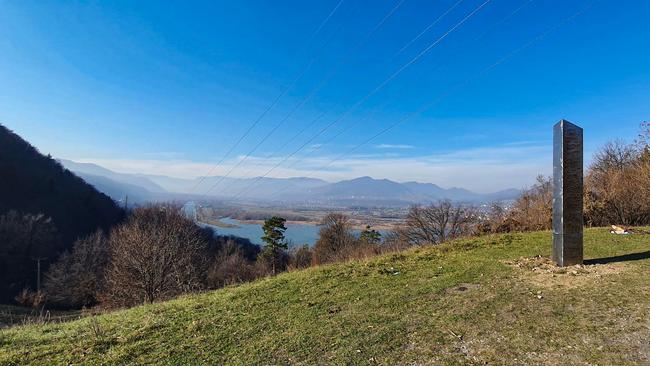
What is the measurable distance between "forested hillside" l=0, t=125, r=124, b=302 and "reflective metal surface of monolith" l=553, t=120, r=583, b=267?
49.4 meters

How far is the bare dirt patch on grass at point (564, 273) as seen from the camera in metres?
7.29

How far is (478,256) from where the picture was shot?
11055 mm

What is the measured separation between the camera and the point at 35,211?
60.4 metres

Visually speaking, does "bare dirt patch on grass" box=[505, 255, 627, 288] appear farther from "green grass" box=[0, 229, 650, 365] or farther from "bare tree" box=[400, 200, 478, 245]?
"bare tree" box=[400, 200, 478, 245]

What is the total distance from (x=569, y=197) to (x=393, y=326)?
6.09m

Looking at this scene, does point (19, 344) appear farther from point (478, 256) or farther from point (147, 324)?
point (478, 256)

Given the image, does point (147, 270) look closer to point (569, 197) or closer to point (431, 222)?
point (569, 197)

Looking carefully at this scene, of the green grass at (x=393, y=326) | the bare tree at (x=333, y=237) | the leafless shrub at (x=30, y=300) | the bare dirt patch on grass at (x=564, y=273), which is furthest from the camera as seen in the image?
the bare tree at (x=333, y=237)

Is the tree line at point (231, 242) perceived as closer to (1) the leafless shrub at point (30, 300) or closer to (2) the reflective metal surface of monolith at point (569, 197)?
(1) the leafless shrub at point (30, 300)

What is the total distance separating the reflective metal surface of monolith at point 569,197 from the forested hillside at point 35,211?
162ft

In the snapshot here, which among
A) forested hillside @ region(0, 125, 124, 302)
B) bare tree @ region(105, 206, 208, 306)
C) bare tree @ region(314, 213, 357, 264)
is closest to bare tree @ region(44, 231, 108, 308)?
forested hillside @ region(0, 125, 124, 302)

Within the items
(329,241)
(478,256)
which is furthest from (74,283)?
(478,256)

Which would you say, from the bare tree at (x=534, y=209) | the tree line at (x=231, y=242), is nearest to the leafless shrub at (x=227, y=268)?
the tree line at (x=231, y=242)

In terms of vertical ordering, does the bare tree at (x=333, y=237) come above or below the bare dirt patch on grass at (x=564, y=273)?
below
